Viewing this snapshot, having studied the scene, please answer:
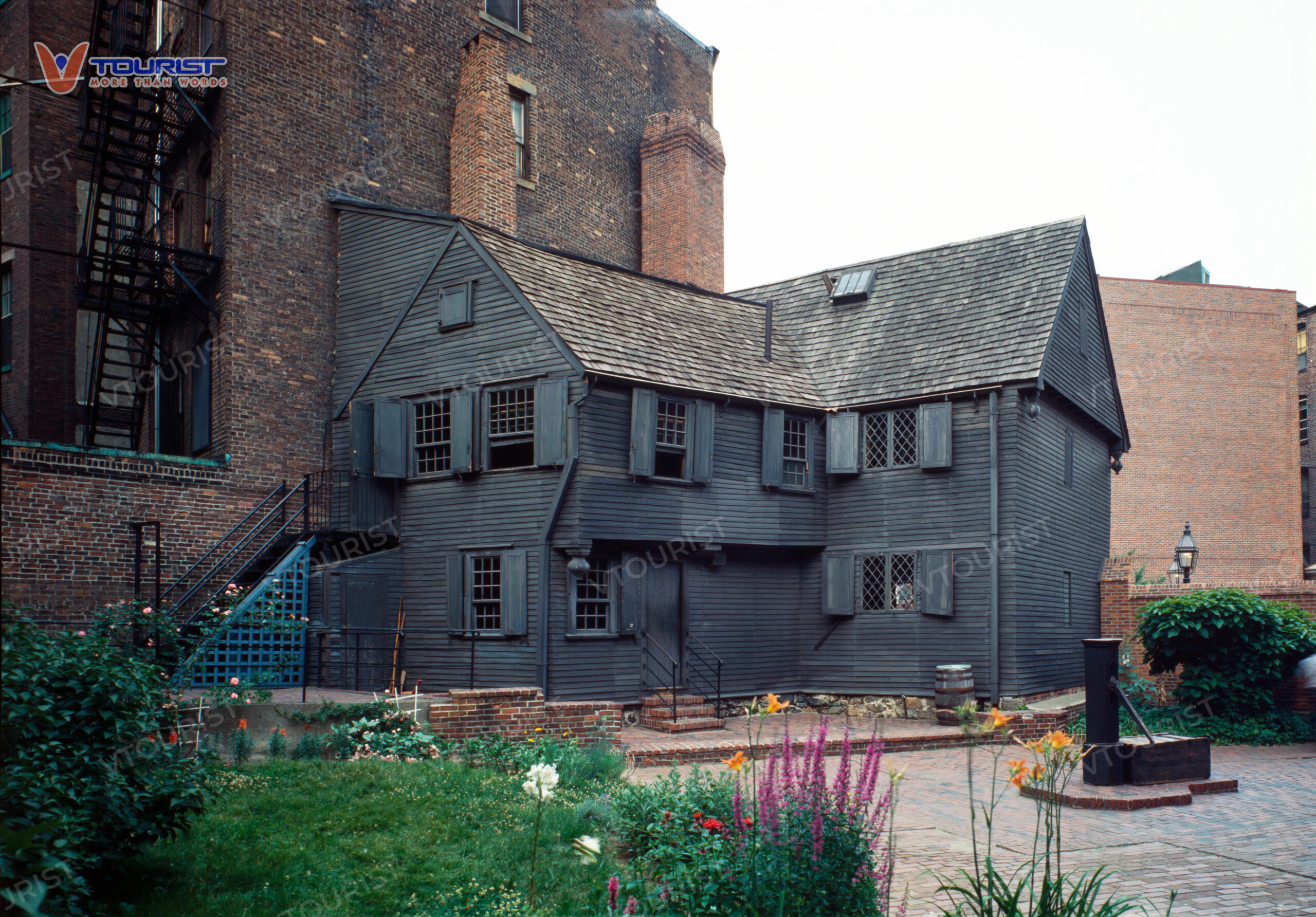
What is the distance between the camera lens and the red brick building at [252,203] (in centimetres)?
1672

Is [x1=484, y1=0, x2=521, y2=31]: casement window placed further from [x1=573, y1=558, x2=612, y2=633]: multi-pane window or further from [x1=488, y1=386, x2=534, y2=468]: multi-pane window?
[x1=573, y1=558, x2=612, y2=633]: multi-pane window

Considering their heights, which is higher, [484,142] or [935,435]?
[484,142]

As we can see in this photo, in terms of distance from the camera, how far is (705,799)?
7.73 meters

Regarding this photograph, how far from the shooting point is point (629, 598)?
17078 millimetres

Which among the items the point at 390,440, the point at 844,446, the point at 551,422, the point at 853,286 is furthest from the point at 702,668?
the point at 853,286

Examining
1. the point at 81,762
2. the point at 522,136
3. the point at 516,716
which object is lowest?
the point at 516,716

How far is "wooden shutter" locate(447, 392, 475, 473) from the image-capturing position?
1711 centimetres

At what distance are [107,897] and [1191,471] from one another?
137ft

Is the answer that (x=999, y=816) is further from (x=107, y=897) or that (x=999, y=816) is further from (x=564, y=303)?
(x=564, y=303)

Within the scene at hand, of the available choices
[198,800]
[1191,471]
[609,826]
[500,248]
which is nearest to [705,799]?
[609,826]

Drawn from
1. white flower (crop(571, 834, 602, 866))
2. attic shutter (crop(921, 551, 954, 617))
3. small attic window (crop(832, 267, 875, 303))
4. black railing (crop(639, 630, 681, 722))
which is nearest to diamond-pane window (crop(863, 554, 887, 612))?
attic shutter (crop(921, 551, 954, 617))

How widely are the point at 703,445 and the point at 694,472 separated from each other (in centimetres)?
49

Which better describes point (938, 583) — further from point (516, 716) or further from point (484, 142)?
point (484, 142)

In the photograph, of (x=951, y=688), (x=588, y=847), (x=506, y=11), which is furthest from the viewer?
(x=506, y=11)
